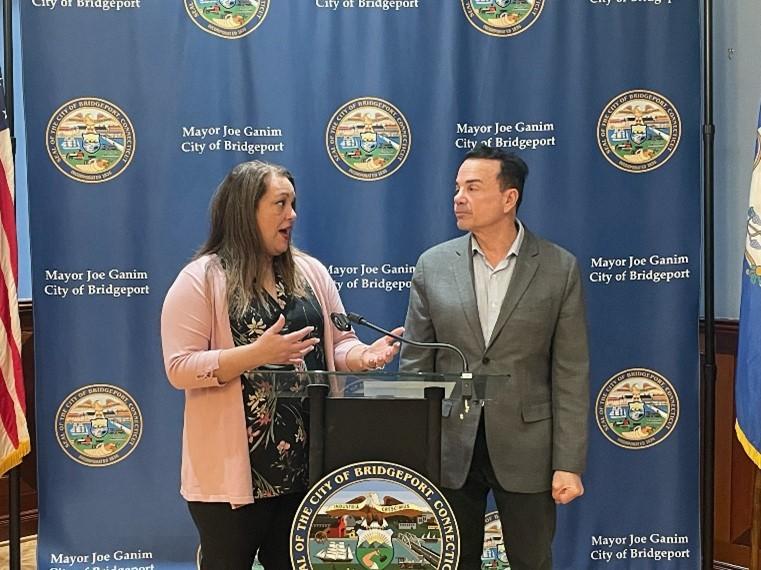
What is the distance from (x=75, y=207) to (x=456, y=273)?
153cm

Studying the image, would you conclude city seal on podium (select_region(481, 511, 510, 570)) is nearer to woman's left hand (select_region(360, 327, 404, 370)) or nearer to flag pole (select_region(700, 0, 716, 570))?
flag pole (select_region(700, 0, 716, 570))

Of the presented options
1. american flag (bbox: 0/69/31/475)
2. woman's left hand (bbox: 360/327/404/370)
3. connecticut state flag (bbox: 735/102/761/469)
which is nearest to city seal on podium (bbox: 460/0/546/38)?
connecticut state flag (bbox: 735/102/761/469)

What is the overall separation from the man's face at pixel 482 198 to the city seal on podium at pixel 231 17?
4.01ft

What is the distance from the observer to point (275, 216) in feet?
7.62

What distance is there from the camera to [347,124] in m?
3.41

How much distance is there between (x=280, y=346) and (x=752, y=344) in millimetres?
1659

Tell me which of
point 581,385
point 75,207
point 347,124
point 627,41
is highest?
point 627,41

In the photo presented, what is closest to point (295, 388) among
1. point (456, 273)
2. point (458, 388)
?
point (458, 388)

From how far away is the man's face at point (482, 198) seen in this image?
8.39ft

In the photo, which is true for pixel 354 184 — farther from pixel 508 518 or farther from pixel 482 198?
→ pixel 508 518

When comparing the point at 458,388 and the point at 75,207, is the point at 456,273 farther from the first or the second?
the point at 75,207

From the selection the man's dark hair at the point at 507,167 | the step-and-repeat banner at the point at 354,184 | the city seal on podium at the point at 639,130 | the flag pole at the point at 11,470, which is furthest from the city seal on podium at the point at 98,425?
the city seal on podium at the point at 639,130

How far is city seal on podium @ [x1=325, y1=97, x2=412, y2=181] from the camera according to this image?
134 inches

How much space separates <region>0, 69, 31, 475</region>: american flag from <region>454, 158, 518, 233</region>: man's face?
1.47 metres
